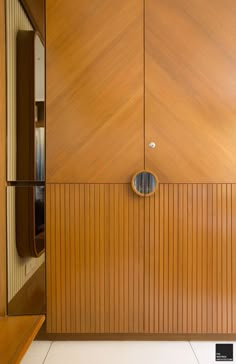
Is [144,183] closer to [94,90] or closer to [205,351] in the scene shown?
[94,90]

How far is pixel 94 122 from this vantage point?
217 cm

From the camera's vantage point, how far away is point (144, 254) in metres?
2.16

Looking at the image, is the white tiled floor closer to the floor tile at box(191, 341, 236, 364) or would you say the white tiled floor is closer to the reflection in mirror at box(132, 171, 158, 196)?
the floor tile at box(191, 341, 236, 364)

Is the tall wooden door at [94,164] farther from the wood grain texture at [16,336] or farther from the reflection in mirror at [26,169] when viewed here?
the wood grain texture at [16,336]

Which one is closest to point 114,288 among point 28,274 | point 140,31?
point 28,274

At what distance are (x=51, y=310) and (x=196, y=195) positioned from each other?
4.00 feet

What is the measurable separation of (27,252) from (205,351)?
1.32m

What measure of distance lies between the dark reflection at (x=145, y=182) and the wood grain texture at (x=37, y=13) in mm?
1104

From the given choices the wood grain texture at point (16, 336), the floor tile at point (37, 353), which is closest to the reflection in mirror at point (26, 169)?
the floor tile at point (37, 353)

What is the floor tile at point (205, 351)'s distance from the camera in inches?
79.5

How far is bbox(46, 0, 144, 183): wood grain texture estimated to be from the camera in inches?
84.7

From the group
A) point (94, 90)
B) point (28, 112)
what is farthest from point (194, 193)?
point (28, 112)

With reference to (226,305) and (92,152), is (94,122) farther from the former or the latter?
(226,305)

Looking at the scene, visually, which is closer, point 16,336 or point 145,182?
point 16,336
